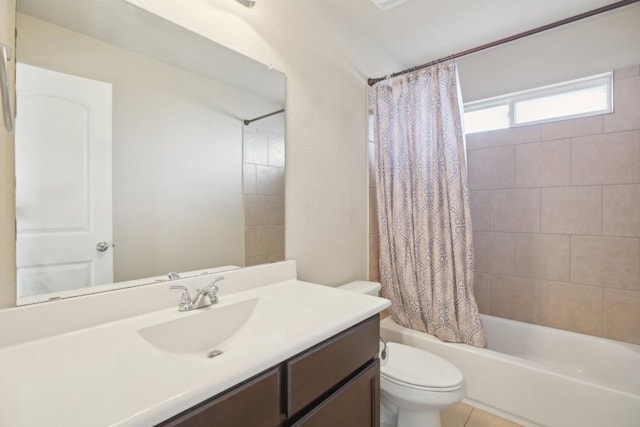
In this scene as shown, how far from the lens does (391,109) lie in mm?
1983

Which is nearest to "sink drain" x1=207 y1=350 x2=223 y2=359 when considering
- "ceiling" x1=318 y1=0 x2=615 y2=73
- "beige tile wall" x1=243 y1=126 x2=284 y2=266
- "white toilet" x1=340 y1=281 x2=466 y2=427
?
"beige tile wall" x1=243 y1=126 x2=284 y2=266

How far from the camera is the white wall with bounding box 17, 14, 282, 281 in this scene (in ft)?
3.02

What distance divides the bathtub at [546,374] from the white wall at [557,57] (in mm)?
1749

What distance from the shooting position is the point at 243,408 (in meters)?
0.63

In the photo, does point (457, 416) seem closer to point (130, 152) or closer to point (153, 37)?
point (130, 152)

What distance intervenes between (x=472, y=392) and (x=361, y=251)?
3.37ft

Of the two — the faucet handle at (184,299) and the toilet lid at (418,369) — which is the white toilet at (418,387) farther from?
the faucet handle at (184,299)

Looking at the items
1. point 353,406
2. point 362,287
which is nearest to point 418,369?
point 362,287

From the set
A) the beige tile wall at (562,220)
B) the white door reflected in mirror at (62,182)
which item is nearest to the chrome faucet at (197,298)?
the white door reflected in mirror at (62,182)

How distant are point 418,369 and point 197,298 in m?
1.09

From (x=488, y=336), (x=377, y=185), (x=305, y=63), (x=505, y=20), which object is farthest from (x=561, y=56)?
(x=488, y=336)

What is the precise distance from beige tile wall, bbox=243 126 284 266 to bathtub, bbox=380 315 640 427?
1086 millimetres

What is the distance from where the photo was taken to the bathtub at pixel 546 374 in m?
1.40

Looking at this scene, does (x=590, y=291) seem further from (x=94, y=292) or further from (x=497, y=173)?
(x=94, y=292)
